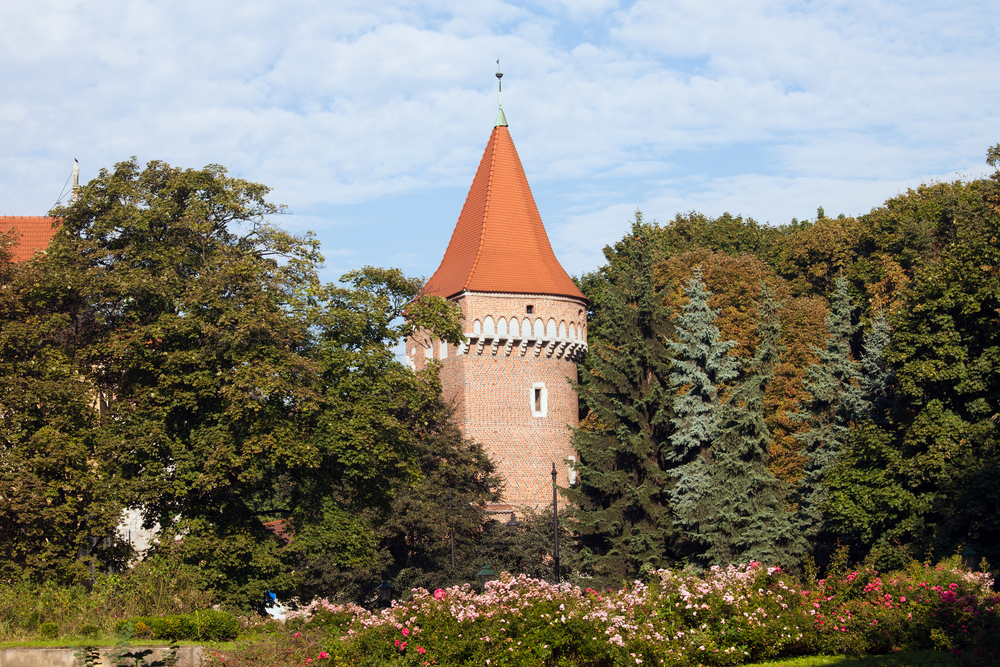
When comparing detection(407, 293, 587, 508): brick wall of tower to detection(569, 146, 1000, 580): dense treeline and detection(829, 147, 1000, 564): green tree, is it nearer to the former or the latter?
detection(569, 146, 1000, 580): dense treeline

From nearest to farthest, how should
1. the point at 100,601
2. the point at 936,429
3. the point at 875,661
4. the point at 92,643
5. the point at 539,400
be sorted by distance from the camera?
the point at 875,661, the point at 92,643, the point at 100,601, the point at 936,429, the point at 539,400

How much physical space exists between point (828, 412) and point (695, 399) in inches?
151

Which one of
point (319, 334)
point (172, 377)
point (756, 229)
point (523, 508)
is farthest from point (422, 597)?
point (756, 229)

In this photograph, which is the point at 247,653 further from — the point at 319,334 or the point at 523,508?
the point at 523,508

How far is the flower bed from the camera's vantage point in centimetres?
1342

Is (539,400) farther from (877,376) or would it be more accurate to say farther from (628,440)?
(877,376)

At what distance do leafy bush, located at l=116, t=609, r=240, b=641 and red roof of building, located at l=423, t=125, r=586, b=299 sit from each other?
27.1m

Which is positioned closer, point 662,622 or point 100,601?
point 662,622

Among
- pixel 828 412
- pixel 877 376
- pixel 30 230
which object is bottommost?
pixel 828 412

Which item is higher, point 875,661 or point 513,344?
point 513,344

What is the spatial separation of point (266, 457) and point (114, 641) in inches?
317

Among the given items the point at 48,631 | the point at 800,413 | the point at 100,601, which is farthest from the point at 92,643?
the point at 800,413

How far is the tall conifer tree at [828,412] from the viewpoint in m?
28.7

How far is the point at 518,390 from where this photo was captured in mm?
41594
